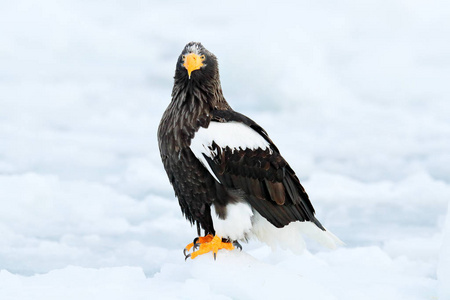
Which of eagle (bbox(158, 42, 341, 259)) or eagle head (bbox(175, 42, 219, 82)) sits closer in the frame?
eagle (bbox(158, 42, 341, 259))

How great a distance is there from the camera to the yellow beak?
7.45 meters

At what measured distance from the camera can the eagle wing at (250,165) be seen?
721 centimetres

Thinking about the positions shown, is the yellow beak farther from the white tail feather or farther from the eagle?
the white tail feather

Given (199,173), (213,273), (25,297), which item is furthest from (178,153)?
(25,297)

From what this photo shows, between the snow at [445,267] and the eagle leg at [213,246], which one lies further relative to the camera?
the snow at [445,267]

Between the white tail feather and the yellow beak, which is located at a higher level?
the yellow beak

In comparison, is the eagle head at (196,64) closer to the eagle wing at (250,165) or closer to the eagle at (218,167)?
the eagle at (218,167)

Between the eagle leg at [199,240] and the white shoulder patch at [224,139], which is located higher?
the white shoulder patch at [224,139]

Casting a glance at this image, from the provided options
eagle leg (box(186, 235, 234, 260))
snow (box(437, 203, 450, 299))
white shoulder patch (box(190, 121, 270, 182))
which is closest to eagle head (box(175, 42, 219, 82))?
white shoulder patch (box(190, 121, 270, 182))

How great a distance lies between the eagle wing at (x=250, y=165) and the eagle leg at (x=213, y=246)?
2.10ft

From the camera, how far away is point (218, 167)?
721cm

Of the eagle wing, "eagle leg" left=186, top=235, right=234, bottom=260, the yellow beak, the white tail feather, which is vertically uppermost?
the yellow beak

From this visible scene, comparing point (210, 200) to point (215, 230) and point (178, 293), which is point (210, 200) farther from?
point (178, 293)

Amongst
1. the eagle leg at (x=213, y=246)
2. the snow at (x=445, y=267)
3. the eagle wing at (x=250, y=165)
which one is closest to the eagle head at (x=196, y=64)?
the eagle wing at (x=250, y=165)
